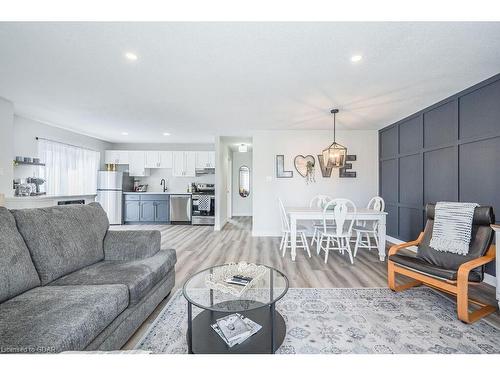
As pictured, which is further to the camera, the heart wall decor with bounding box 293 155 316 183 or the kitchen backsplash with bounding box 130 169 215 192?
the kitchen backsplash with bounding box 130 169 215 192

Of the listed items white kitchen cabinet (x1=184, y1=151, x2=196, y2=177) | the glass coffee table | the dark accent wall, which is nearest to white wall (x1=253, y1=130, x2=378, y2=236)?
the dark accent wall

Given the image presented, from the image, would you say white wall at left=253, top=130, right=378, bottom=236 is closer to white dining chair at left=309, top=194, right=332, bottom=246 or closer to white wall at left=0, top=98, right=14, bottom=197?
white dining chair at left=309, top=194, right=332, bottom=246

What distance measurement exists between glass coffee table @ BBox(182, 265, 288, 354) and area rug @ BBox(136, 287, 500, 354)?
16 centimetres

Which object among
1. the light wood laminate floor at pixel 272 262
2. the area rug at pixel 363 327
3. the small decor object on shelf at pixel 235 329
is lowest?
the light wood laminate floor at pixel 272 262

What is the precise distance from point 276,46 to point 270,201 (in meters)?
3.43

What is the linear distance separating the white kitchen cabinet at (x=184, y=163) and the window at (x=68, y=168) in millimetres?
2081

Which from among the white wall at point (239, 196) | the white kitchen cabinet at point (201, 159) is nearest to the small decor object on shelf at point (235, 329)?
the white kitchen cabinet at point (201, 159)

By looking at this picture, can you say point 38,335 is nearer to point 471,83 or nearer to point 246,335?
point 246,335

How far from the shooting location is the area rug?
1.46 meters

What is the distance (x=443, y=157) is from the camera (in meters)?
3.22

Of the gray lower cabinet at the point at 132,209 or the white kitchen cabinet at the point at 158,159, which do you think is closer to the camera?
the gray lower cabinet at the point at 132,209

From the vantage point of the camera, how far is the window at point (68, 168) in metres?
4.73

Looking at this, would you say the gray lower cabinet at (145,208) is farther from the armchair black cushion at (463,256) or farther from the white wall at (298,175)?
the armchair black cushion at (463,256)

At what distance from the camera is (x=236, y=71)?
7.83 feet
